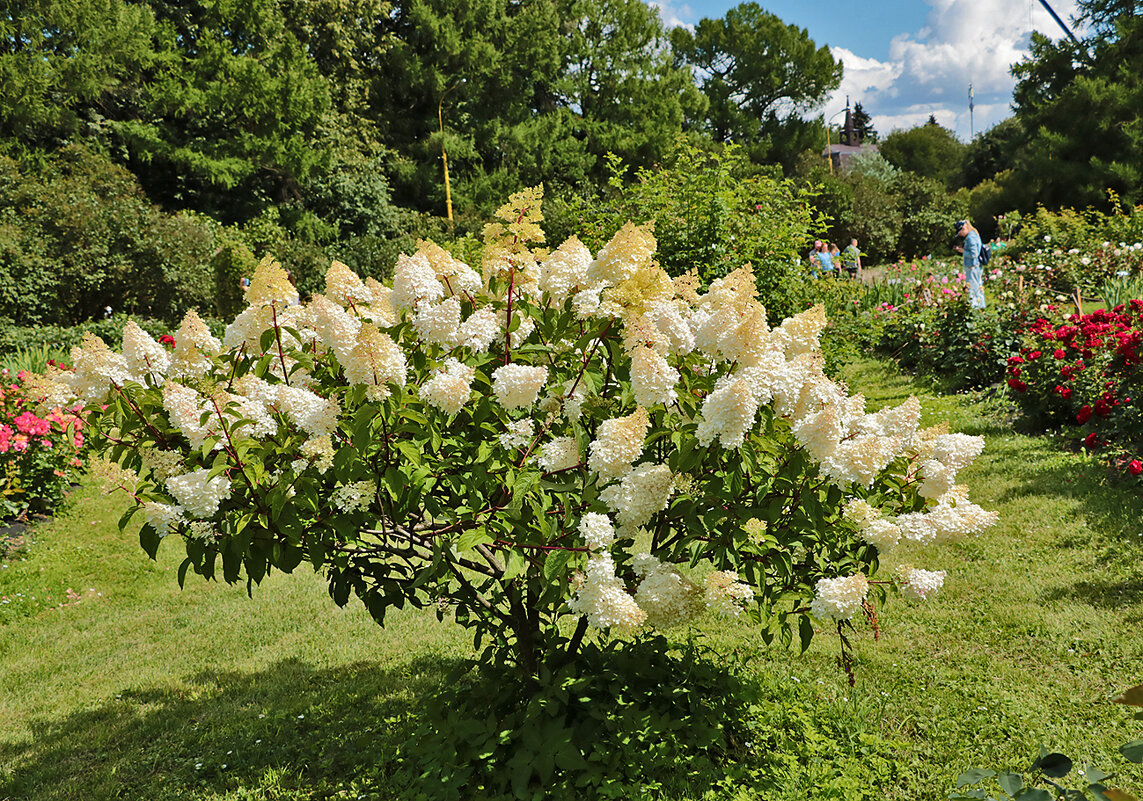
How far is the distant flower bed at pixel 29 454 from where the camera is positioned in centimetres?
604

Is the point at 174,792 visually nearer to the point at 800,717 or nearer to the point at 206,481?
the point at 206,481

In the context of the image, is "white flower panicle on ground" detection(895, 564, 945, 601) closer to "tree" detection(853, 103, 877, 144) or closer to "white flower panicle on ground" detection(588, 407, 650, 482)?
"white flower panicle on ground" detection(588, 407, 650, 482)

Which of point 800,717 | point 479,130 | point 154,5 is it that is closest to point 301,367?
point 800,717

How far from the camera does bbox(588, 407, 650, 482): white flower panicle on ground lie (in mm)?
2010

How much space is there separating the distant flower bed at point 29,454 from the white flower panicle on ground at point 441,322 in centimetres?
489

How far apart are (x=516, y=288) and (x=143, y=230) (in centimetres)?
1750

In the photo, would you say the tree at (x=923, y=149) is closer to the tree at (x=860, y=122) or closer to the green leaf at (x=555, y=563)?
the tree at (x=860, y=122)

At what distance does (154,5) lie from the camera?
24797mm

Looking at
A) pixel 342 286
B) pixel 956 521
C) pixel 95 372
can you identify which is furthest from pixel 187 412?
pixel 956 521

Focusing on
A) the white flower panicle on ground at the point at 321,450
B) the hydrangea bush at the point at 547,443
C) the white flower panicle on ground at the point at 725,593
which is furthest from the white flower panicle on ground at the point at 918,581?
the white flower panicle on ground at the point at 321,450

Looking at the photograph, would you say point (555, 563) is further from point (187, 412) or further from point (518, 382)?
point (187, 412)

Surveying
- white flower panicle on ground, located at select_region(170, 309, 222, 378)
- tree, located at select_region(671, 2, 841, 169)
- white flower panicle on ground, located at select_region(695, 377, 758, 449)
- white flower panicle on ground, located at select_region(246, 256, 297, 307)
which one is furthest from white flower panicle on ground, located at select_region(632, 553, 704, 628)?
tree, located at select_region(671, 2, 841, 169)

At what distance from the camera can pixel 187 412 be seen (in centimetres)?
216

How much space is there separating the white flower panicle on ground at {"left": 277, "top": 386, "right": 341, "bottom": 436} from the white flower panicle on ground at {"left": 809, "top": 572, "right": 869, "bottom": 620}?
1400 millimetres
